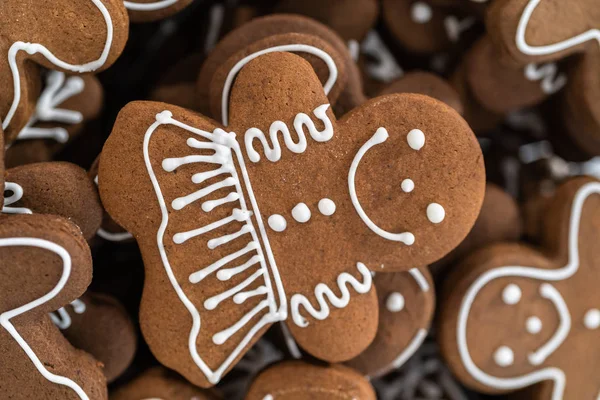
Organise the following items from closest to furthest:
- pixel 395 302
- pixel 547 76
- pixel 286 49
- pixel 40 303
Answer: pixel 40 303 < pixel 286 49 < pixel 395 302 < pixel 547 76

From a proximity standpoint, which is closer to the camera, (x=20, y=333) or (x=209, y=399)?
(x=20, y=333)

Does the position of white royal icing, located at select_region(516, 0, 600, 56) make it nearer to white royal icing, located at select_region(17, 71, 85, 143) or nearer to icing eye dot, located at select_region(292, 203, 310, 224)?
icing eye dot, located at select_region(292, 203, 310, 224)

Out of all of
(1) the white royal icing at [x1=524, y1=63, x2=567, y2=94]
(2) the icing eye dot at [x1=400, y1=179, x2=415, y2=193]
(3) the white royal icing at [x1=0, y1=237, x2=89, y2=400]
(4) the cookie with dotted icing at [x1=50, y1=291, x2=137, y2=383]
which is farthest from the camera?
(1) the white royal icing at [x1=524, y1=63, x2=567, y2=94]

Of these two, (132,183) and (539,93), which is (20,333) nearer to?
(132,183)

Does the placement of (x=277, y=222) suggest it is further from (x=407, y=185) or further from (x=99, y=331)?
(x=99, y=331)

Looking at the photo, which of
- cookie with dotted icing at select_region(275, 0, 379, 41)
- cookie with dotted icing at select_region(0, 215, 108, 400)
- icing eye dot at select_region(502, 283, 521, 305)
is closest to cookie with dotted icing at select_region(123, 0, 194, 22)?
cookie with dotted icing at select_region(275, 0, 379, 41)

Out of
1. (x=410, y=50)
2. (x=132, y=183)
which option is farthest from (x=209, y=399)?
(x=410, y=50)

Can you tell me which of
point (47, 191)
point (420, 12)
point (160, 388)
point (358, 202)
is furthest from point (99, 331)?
point (420, 12)
